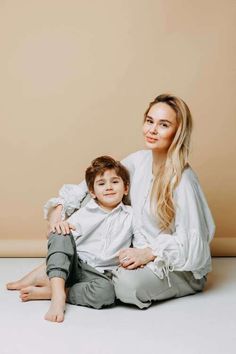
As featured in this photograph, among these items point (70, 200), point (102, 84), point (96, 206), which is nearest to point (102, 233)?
point (96, 206)

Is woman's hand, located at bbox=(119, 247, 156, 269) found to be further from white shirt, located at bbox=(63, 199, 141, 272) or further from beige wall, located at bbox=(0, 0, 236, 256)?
beige wall, located at bbox=(0, 0, 236, 256)

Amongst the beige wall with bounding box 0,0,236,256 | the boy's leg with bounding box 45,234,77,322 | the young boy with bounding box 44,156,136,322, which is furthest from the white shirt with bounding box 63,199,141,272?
the beige wall with bounding box 0,0,236,256

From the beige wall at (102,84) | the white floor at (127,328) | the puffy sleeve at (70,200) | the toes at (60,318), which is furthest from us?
the beige wall at (102,84)

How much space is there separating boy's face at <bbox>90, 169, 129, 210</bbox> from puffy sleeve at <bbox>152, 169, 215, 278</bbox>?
0.76 ft

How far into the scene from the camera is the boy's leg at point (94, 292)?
2324mm

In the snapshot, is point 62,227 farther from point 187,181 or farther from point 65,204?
point 187,181

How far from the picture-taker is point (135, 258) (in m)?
2.35

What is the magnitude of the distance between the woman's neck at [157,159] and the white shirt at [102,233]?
18cm

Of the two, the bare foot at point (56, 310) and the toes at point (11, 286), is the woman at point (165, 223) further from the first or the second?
the bare foot at point (56, 310)

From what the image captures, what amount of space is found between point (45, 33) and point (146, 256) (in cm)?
128

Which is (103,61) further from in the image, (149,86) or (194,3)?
(194,3)

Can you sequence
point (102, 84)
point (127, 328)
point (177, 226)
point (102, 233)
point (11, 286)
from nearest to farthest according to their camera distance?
A: 1. point (127, 328)
2. point (177, 226)
3. point (102, 233)
4. point (11, 286)
5. point (102, 84)

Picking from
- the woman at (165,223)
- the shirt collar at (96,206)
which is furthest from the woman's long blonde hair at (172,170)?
the shirt collar at (96,206)

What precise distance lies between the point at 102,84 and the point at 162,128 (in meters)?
0.78
